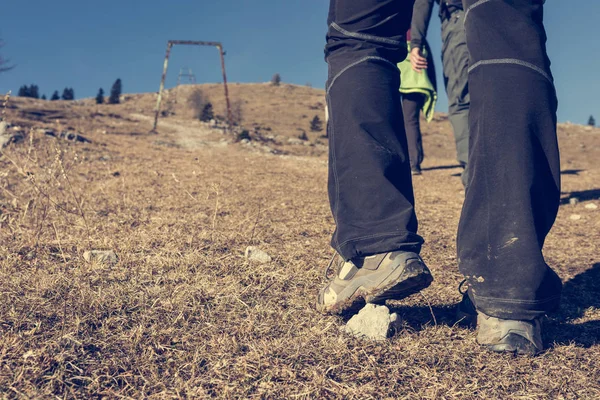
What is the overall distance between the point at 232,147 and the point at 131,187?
900 centimetres

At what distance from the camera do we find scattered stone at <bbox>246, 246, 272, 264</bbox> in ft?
7.06

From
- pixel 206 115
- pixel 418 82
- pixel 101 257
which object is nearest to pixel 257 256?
pixel 101 257

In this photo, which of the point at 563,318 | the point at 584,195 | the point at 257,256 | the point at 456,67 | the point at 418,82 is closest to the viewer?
the point at 563,318

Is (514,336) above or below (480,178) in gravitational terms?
below

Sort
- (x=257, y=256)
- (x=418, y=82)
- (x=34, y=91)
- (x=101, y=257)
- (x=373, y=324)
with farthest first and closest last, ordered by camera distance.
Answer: (x=34, y=91)
(x=418, y=82)
(x=257, y=256)
(x=101, y=257)
(x=373, y=324)

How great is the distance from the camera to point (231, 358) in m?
1.23

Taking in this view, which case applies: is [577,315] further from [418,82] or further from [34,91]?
[34,91]

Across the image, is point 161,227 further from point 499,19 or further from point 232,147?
point 232,147

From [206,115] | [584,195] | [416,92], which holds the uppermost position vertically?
[206,115]

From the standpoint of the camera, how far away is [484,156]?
53.3 inches

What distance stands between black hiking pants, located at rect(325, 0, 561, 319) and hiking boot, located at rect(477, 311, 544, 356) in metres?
0.04

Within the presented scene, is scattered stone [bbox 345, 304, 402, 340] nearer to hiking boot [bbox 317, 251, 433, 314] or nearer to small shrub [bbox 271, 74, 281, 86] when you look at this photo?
hiking boot [bbox 317, 251, 433, 314]

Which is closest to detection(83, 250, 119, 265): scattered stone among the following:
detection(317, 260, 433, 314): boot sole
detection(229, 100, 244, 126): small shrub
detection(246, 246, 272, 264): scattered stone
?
detection(246, 246, 272, 264): scattered stone

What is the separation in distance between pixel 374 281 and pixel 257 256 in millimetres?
894
